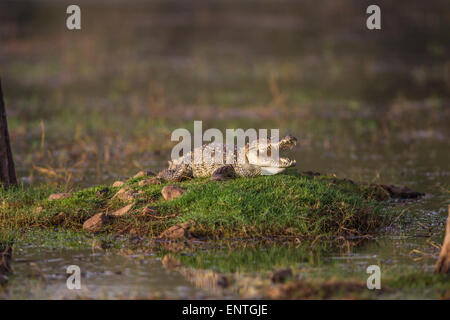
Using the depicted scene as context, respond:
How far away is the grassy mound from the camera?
27.8 ft

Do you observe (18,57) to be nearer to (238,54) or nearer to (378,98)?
(238,54)

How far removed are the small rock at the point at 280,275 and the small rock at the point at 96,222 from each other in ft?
8.77

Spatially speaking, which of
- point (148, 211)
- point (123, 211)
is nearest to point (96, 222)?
point (123, 211)

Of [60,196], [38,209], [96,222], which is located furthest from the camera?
[60,196]

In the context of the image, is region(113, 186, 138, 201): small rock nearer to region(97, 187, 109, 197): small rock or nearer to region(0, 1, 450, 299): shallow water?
region(97, 187, 109, 197): small rock

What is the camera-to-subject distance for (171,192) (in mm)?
9086

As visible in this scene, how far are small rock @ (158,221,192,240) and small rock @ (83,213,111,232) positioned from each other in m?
0.77

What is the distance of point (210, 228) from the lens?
27.7ft

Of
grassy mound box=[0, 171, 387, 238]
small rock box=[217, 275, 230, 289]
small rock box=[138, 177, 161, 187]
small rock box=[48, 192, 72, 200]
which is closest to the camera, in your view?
small rock box=[217, 275, 230, 289]

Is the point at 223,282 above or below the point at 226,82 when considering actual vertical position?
below

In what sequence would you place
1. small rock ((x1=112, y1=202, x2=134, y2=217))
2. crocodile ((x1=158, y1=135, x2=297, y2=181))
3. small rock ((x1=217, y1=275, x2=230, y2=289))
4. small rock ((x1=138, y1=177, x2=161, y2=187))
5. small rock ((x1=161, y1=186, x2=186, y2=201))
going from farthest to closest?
small rock ((x1=138, y1=177, x2=161, y2=187))
crocodile ((x1=158, y1=135, x2=297, y2=181))
small rock ((x1=161, y1=186, x2=186, y2=201))
small rock ((x1=112, y1=202, x2=134, y2=217))
small rock ((x1=217, y1=275, x2=230, y2=289))

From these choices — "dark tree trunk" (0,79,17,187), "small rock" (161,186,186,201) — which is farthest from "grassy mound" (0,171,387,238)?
"dark tree trunk" (0,79,17,187)

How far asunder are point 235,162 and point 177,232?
1.66 m

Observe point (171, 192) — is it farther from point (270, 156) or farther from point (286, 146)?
point (286, 146)
